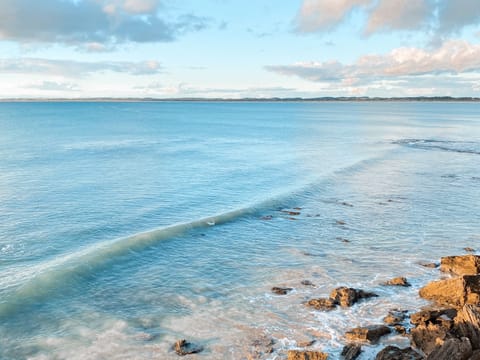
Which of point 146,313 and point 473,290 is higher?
point 473,290

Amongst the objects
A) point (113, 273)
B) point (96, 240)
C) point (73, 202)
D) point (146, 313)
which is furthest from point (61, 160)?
point (146, 313)

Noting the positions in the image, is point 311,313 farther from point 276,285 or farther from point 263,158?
point 263,158

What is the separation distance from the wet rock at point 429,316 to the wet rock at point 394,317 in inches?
17.2

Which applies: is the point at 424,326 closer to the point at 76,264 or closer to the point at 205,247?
the point at 205,247

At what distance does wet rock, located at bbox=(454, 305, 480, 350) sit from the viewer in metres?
13.8

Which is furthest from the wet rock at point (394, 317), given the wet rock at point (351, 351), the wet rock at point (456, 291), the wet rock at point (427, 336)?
the wet rock at point (351, 351)

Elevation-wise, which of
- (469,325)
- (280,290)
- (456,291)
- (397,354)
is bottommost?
(280,290)

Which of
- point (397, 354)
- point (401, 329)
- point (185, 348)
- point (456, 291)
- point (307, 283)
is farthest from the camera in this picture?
point (307, 283)

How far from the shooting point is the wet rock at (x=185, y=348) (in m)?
15.0

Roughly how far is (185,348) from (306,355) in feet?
12.9

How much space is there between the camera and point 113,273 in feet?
73.4

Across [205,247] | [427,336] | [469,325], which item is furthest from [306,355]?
[205,247]

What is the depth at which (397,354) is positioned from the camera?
14.0m

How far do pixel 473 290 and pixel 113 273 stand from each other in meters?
15.6
